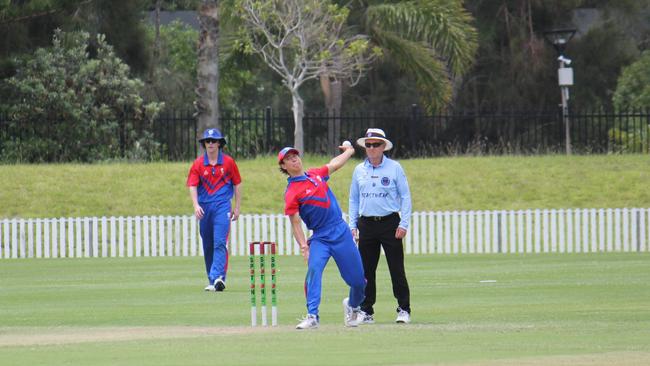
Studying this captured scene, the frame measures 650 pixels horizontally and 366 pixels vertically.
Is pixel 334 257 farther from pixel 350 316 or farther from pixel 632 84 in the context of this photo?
pixel 632 84

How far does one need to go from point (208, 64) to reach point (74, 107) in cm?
521

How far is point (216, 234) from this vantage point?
17.5 meters

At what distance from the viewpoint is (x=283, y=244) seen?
2834cm

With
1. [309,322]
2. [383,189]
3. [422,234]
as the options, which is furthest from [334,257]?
[422,234]

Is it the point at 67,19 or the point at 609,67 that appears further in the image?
the point at 609,67

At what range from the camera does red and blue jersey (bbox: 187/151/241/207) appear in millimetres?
17609

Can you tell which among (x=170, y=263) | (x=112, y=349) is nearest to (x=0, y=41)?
(x=170, y=263)

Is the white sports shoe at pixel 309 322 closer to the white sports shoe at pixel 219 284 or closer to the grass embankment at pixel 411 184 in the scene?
the white sports shoe at pixel 219 284

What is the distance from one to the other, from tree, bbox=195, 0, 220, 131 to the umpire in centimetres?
1986

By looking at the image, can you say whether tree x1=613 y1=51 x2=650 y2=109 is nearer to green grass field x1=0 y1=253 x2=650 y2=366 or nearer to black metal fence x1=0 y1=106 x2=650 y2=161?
black metal fence x1=0 y1=106 x2=650 y2=161

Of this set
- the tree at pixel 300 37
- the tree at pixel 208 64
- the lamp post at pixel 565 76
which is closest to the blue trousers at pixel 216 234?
the tree at pixel 208 64

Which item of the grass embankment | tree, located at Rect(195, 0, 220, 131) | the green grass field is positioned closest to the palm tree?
the grass embankment

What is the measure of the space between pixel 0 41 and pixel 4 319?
83.4ft

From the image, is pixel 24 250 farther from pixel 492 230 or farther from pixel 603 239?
pixel 603 239
